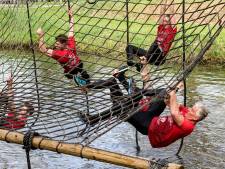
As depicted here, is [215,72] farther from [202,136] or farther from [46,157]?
[46,157]

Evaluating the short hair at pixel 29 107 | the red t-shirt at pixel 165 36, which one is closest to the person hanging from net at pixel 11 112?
the short hair at pixel 29 107

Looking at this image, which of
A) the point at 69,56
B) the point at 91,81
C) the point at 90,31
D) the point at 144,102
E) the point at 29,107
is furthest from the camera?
the point at 91,81

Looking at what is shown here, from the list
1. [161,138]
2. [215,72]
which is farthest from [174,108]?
[215,72]

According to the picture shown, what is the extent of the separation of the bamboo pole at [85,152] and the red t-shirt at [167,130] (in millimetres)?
908

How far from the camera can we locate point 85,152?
348cm

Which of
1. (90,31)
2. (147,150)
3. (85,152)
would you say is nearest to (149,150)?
(147,150)

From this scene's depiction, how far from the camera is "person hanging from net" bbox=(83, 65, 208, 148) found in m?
3.73

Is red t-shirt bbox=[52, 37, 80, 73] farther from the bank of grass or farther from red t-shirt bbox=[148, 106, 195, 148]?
red t-shirt bbox=[148, 106, 195, 148]

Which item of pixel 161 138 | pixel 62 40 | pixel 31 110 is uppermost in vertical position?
pixel 62 40

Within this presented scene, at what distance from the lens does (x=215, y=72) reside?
9.02 m

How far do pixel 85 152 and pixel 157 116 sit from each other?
1204 millimetres

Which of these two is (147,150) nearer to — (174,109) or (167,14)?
(174,109)

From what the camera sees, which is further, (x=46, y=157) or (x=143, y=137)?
(x=143, y=137)

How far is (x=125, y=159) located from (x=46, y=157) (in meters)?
2.26
